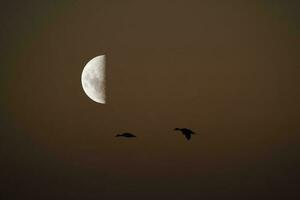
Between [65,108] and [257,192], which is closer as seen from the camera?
[65,108]

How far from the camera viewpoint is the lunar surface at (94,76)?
463 inches

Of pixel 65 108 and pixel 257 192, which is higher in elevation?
pixel 65 108

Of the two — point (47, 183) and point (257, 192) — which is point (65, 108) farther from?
point (257, 192)

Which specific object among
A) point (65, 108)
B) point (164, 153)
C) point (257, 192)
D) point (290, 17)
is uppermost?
point (290, 17)

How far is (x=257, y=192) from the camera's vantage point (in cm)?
1324

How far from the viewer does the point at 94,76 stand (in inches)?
466

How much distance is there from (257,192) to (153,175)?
2.81 meters

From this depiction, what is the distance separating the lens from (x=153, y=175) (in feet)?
43.1

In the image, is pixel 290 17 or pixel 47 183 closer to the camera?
pixel 290 17

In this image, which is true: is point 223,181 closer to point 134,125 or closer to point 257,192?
point 257,192

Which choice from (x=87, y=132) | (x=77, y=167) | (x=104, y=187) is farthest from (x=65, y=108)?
(x=104, y=187)

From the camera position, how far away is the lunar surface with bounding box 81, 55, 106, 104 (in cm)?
1176

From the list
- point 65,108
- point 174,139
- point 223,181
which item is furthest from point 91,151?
point 223,181

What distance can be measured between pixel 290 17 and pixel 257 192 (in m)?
4.63
